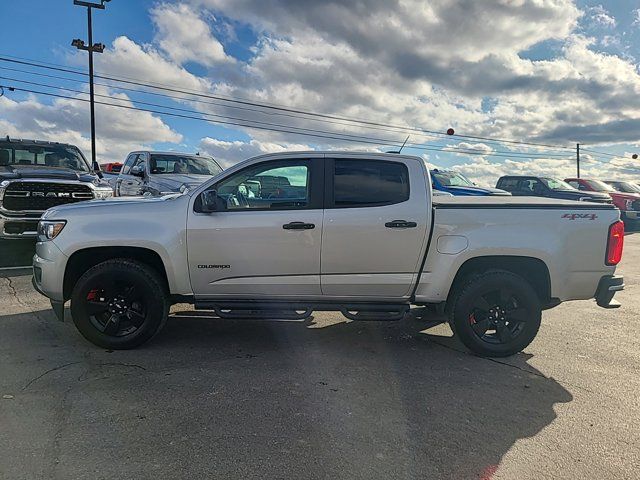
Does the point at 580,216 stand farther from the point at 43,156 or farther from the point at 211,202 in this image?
the point at 43,156

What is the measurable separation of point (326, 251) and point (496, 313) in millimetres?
1717

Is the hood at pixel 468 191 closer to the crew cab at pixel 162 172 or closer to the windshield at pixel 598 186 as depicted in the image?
the crew cab at pixel 162 172

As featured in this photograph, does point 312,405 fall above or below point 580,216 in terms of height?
below

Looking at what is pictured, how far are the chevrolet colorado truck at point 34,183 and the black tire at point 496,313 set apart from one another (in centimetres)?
686

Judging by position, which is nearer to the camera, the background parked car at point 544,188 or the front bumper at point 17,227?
the front bumper at point 17,227

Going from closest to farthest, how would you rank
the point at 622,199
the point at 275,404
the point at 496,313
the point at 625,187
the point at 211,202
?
the point at 275,404, the point at 211,202, the point at 496,313, the point at 622,199, the point at 625,187

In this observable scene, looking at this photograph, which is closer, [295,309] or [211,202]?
[211,202]

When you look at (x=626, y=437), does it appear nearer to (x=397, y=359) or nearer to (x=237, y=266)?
(x=397, y=359)

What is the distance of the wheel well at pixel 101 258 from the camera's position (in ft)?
14.9

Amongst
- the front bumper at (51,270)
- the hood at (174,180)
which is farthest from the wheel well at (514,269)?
the hood at (174,180)

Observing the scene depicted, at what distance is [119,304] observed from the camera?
4.53 m

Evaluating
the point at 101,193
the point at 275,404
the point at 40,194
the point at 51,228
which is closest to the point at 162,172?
the point at 101,193

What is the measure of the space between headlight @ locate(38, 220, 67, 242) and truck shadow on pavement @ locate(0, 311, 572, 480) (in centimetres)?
104

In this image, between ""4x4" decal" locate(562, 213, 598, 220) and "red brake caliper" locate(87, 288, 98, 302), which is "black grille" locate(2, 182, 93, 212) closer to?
"red brake caliper" locate(87, 288, 98, 302)
